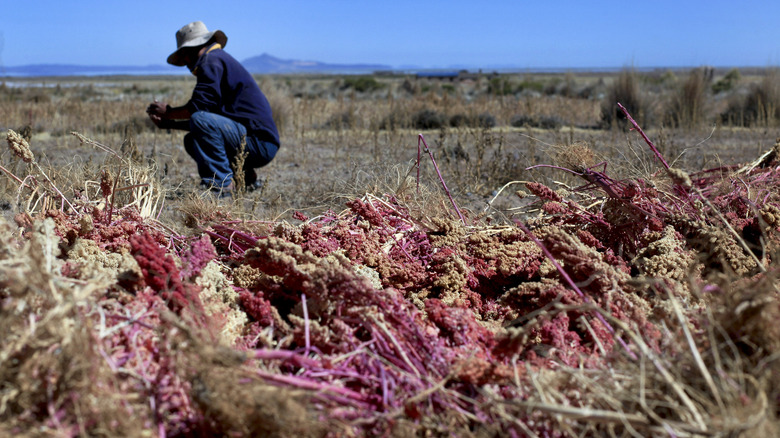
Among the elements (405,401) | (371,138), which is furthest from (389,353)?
(371,138)

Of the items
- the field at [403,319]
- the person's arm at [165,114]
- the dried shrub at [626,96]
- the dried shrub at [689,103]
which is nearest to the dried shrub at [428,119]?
the dried shrub at [626,96]

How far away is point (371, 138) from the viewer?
9.42 metres

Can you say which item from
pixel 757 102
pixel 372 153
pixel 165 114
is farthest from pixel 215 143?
pixel 757 102

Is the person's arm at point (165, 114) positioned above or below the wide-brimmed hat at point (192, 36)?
below

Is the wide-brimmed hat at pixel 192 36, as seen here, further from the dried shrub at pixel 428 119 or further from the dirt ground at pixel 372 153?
the dried shrub at pixel 428 119

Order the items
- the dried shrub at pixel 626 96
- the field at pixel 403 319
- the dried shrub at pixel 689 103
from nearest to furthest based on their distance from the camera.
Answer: the field at pixel 403 319
the dried shrub at pixel 689 103
the dried shrub at pixel 626 96

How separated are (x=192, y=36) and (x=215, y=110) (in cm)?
66

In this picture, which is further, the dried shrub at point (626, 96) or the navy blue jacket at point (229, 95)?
the dried shrub at point (626, 96)

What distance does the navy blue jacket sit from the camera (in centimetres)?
500

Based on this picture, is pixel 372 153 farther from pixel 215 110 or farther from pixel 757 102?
pixel 757 102

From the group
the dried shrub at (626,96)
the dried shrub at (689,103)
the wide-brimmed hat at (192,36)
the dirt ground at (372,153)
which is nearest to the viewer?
the dirt ground at (372,153)

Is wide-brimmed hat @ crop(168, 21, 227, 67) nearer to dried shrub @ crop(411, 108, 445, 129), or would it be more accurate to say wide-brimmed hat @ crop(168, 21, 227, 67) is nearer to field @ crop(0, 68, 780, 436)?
field @ crop(0, 68, 780, 436)

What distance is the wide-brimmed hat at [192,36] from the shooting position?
202 inches

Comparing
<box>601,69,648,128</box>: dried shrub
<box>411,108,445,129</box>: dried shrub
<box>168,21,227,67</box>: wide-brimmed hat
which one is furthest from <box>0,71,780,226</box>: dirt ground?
<box>168,21,227,67</box>: wide-brimmed hat
